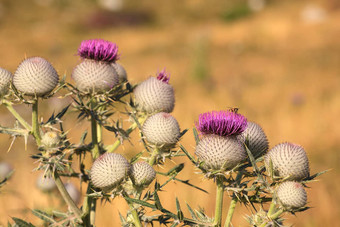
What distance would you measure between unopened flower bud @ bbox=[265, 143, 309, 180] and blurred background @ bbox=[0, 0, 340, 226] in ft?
2.11

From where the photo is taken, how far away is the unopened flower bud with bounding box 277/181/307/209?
2.89 meters

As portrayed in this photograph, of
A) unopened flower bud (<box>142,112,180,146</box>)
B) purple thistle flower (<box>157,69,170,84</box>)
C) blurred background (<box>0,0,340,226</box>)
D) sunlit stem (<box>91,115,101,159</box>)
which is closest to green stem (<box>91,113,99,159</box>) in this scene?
sunlit stem (<box>91,115,101,159</box>)

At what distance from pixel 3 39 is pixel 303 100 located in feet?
117

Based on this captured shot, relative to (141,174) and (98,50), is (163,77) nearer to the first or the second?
(98,50)

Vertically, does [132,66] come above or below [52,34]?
below

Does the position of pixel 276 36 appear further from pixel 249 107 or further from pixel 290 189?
pixel 290 189

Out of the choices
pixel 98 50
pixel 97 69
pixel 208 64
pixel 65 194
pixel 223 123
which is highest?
pixel 208 64

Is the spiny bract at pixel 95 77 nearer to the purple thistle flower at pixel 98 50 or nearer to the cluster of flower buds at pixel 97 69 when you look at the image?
the cluster of flower buds at pixel 97 69

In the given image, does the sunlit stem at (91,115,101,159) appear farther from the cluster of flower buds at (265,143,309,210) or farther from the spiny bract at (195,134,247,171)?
the cluster of flower buds at (265,143,309,210)

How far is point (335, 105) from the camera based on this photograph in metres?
15.0

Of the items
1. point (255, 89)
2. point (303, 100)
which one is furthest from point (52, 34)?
point (303, 100)

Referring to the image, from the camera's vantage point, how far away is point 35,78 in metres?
3.37

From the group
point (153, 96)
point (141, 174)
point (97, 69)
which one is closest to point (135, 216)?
point (141, 174)

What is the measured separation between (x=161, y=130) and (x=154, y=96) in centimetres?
68
